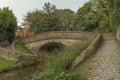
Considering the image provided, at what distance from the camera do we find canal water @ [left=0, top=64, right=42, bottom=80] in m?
25.8

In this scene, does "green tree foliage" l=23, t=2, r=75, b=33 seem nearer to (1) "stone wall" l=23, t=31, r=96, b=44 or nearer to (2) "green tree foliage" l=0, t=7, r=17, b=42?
(2) "green tree foliage" l=0, t=7, r=17, b=42

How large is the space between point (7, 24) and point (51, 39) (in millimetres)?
6795

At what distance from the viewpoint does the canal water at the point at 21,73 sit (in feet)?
84.6

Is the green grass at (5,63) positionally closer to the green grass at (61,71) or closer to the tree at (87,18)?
the green grass at (61,71)

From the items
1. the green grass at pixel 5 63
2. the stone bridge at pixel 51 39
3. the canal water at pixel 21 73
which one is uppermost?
the stone bridge at pixel 51 39

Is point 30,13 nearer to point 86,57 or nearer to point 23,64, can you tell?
point 23,64

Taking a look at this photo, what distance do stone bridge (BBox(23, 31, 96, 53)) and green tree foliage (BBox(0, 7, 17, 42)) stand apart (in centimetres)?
301

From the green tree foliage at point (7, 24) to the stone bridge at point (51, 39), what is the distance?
3.01 metres

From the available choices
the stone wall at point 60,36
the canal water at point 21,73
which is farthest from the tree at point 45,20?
the canal water at point 21,73

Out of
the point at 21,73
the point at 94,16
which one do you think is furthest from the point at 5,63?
the point at 94,16

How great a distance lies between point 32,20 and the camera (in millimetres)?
52062

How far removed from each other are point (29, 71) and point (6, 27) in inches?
652

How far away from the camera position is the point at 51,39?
1619 inches

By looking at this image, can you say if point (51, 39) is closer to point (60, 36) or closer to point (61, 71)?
point (60, 36)
